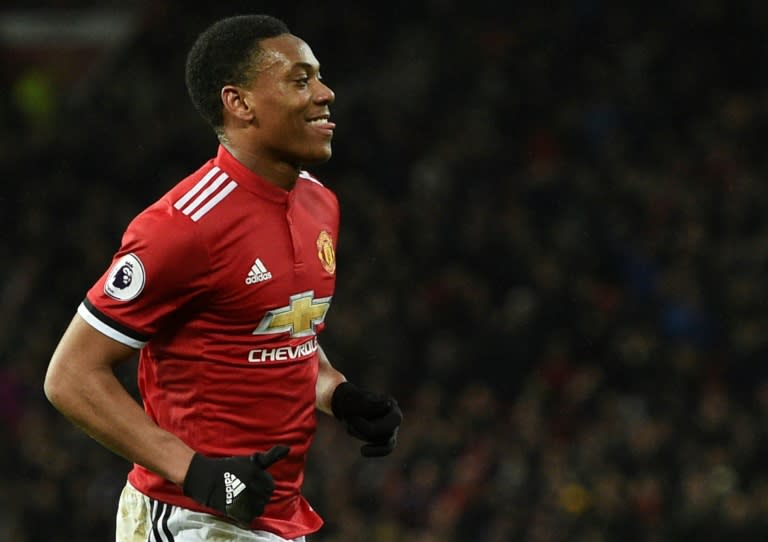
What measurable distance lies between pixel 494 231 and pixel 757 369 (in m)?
2.62

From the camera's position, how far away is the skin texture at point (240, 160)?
10.9 ft

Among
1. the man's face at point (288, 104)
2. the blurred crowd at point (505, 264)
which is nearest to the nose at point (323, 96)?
the man's face at point (288, 104)

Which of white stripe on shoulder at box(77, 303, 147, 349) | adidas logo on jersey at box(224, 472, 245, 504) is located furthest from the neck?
adidas logo on jersey at box(224, 472, 245, 504)

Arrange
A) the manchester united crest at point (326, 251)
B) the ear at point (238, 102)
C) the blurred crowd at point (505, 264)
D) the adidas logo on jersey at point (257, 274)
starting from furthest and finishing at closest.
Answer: the blurred crowd at point (505, 264) → the manchester united crest at point (326, 251) → the ear at point (238, 102) → the adidas logo on jersey at point (257, 274)

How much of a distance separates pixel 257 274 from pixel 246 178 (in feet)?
0.90

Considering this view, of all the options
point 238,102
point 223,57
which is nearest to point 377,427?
point 238,102

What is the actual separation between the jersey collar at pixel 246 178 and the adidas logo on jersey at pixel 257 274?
0.69ft

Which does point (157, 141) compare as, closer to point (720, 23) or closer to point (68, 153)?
point (68, 153)

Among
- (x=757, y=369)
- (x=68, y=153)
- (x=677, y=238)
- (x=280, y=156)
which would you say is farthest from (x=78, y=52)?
(x=280, y=156)

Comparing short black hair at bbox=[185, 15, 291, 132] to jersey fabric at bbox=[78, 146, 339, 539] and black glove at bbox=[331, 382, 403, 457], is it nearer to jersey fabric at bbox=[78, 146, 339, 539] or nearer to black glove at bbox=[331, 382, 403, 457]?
jersey fabric at bbox=[78, 146, 339, 539]

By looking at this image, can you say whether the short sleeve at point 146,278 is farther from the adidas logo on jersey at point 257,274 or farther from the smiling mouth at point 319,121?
the smiling mouth at point 319,121

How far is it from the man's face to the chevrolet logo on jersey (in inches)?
14.5

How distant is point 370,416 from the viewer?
399 centimetres

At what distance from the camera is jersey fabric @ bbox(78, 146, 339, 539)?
132 inches
